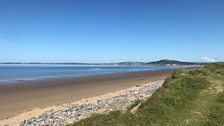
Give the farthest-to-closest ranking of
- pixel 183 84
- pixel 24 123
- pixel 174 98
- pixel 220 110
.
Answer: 1. pixel 183 84
2. pixel 24 123
3. pixel 174 98
4. pixel 220 110

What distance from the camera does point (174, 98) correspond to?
10664 mm

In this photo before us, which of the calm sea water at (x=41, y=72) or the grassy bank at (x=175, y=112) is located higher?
the grassy bank at (x=175, y=112)

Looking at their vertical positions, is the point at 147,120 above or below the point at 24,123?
above

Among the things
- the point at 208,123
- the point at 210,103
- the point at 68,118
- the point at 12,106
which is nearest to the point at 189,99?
the point at 210,103

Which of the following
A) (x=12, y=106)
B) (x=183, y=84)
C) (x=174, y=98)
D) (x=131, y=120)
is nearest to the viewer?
(x=131, y=120)

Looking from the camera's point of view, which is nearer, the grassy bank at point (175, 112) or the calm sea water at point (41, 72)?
the grassy bank at point (175, 112)

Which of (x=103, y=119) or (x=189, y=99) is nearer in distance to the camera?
(x=103, y=119)

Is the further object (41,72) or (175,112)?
(41,72)

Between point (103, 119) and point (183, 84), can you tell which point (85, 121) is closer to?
point (103, 119)

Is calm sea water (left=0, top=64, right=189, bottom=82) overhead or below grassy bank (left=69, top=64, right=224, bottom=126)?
below

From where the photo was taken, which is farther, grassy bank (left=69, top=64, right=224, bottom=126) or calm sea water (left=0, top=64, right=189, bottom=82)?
calm sea water (left=0, top=64, right=189, bottom=82)

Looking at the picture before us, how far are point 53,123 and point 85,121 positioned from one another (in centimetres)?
280

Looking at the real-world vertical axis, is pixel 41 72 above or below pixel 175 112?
below

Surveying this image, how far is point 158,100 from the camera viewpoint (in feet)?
34.0
